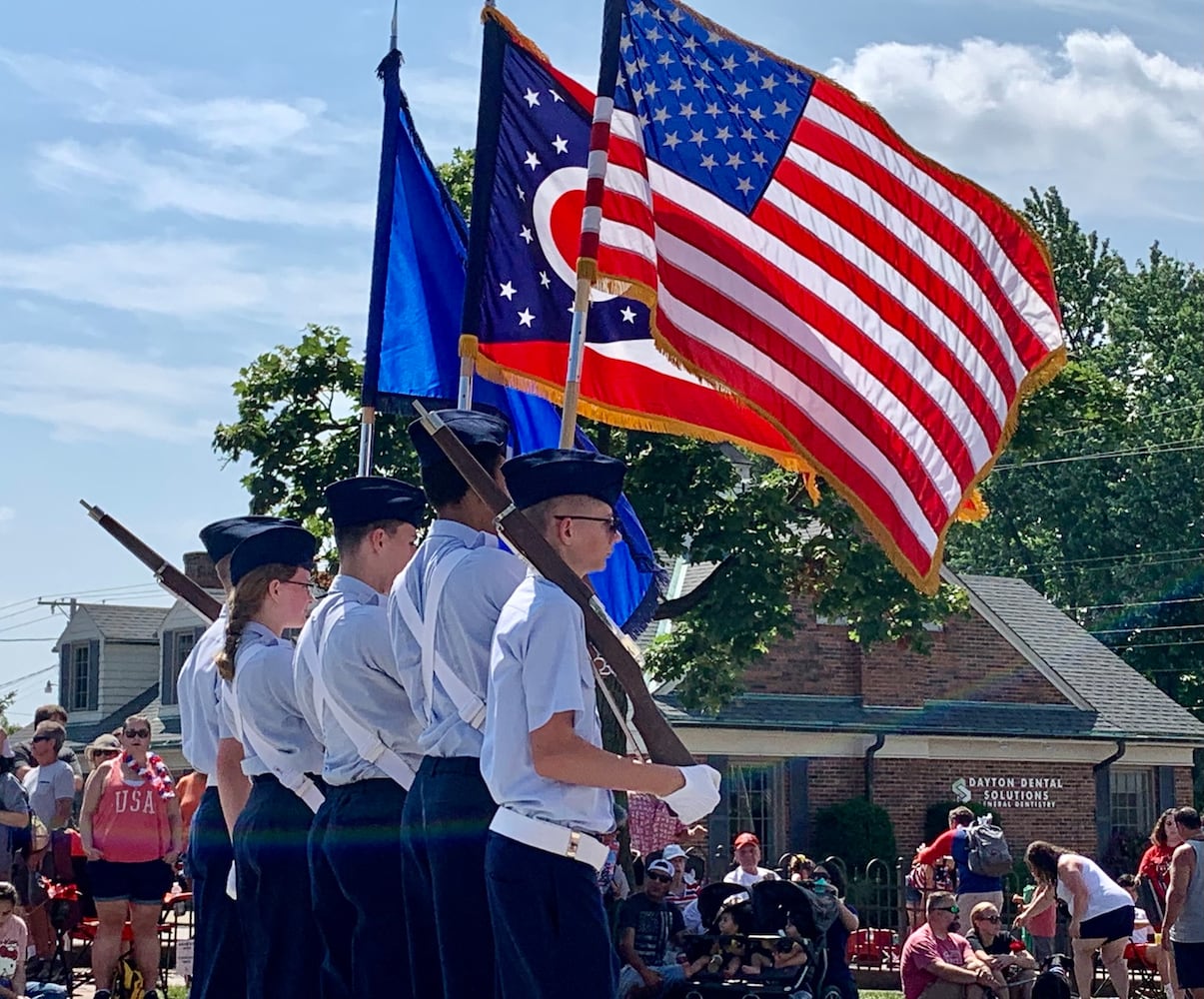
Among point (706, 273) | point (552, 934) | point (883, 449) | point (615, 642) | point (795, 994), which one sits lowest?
point (795, 994)

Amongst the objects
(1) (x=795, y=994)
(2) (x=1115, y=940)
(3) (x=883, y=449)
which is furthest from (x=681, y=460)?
(3) (x=883, y=449)

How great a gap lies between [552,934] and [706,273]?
4759mm

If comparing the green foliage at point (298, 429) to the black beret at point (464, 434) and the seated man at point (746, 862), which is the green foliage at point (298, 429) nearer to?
the seated man at point (746, 862)

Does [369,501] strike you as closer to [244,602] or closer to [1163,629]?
[244,602]

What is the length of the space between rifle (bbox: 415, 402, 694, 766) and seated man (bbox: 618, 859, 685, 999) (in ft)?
27.7

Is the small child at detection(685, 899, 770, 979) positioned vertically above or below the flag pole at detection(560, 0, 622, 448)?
below

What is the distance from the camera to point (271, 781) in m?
6.54

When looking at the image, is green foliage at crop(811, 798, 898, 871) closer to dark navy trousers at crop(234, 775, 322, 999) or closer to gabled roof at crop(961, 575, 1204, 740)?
gabled roof at crop(961, 575, 1204, 740)

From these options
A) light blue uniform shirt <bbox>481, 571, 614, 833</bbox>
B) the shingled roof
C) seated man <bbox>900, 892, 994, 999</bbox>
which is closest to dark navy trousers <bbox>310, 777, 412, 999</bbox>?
light blue uniform shirt <bbox>481, 571, 614, 833</bbox>

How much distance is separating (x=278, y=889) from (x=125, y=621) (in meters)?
35.5

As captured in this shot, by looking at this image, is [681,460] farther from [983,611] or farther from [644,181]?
[983,611]

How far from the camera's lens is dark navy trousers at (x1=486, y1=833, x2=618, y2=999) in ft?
15.1

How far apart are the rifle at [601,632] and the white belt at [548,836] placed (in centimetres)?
27

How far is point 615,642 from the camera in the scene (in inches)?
191
